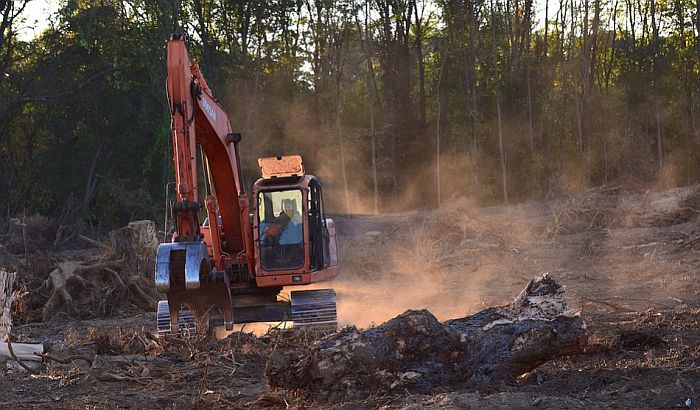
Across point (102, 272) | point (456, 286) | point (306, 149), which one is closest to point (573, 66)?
point (306, 149)

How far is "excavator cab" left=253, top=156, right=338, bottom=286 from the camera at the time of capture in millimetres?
13133

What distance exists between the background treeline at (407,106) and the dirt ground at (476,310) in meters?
8.66

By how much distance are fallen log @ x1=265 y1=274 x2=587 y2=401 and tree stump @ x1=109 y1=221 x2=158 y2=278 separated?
10.4 m

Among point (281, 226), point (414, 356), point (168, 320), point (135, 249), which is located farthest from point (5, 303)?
point (135, 249)

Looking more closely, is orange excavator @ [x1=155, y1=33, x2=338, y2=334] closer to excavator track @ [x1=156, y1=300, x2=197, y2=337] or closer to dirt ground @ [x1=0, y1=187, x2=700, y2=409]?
excavator track @ [x1=156, y1=300, x2=197, y2=337]

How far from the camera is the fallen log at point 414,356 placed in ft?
25.2

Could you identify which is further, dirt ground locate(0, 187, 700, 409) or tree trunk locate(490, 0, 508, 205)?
tree trunk locate(490, 0, 508, 205)

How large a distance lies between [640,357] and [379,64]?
39857 mm

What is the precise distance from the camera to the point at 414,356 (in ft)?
25.9

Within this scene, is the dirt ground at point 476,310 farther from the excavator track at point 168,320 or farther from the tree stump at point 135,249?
the tree stump at point 135,249

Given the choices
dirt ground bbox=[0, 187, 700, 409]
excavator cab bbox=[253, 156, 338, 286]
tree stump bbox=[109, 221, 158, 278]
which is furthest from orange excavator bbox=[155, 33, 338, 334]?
tree stump bbox=[109, 221, 158, 278]

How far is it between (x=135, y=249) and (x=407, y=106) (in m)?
28.5

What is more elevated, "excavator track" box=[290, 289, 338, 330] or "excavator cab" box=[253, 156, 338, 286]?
"excavator cab" box=[253, 156, 338, 286]

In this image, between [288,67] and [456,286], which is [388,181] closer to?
[288,67]
